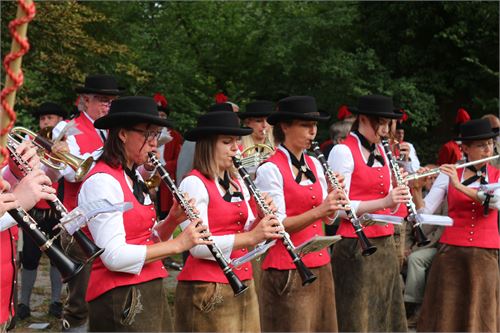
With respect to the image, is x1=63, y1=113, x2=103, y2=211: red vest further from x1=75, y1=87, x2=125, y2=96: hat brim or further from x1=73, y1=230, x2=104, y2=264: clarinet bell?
x1=73, y1=230, x2=104, y2=264: clarinet bell

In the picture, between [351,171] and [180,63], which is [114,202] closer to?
[351,171]

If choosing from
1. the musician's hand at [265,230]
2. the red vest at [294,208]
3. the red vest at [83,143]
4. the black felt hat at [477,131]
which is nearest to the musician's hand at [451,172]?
the black felt hat at [477,131]

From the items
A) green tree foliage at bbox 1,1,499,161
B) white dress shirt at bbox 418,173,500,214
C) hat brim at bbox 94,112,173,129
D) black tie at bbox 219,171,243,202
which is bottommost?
white dress shirt at bbox 418,173,500,214

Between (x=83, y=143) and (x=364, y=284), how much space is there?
267 cm

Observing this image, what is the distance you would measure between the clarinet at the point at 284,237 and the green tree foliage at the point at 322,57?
408 inches

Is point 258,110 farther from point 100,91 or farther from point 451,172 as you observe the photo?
point 451,172

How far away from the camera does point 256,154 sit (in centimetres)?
704

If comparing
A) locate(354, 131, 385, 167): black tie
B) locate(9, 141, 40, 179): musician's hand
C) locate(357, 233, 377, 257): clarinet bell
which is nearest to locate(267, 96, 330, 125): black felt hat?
locate(354, 131, 385, 167): black tie

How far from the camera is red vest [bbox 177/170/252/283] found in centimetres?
473

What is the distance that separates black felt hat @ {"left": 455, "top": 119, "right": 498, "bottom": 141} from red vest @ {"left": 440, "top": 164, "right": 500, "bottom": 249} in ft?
1.68

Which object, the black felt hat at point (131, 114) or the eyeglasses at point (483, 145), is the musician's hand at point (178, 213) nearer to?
the black felt hat at point (131, 114)

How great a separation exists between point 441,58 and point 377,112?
11.7m

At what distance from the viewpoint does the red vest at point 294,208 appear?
17.9 feet

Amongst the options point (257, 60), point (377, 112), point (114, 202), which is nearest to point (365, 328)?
point (377, 112)
